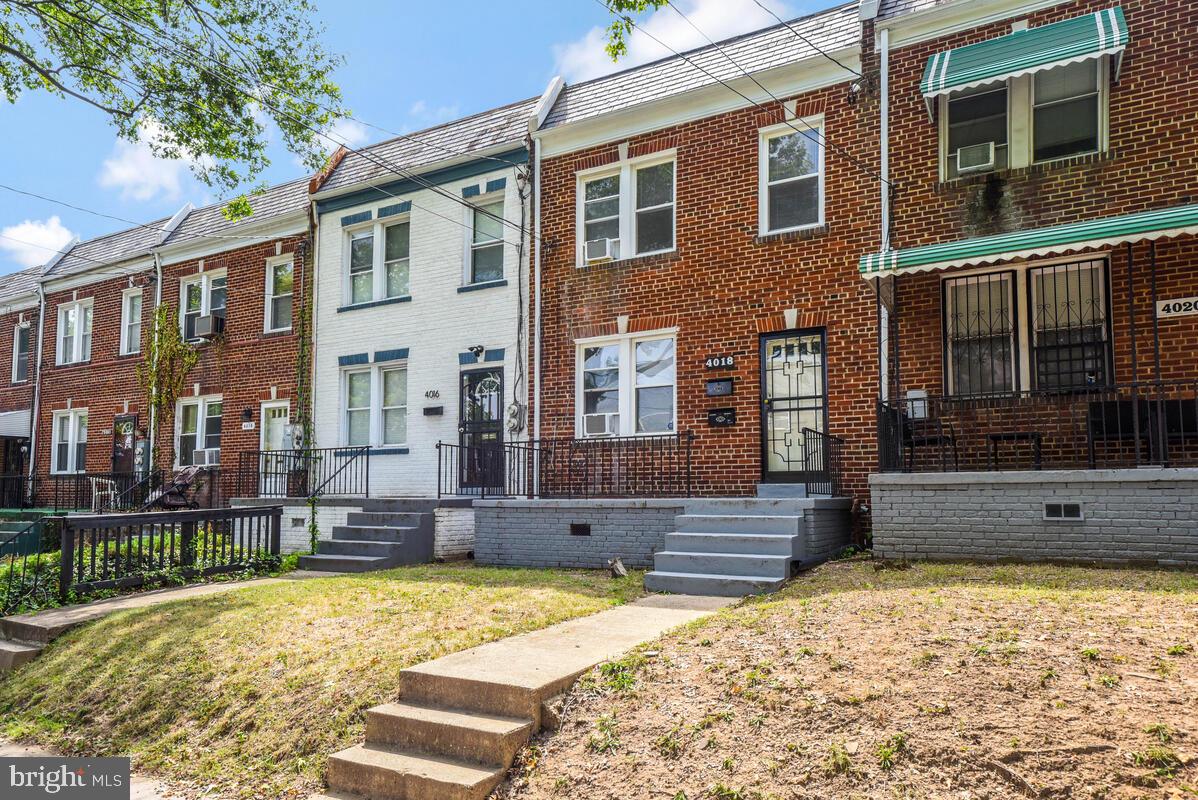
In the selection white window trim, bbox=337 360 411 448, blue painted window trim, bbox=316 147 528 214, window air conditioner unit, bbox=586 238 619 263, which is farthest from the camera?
white window trim, bbox=337 360 411 448

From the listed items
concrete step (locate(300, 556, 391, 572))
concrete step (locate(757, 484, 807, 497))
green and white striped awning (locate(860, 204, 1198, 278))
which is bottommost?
concrete step (locate(300, 556, 391, 572))

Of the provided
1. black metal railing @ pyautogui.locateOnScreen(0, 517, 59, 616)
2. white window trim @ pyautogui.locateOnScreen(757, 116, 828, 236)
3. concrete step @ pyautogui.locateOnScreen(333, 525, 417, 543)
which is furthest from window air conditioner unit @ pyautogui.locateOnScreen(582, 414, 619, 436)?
black metal railing @ pyautogui.locateOnScreen(0, 517, 59, 616)

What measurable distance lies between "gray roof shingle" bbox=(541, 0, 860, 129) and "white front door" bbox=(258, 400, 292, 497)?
7941 mm

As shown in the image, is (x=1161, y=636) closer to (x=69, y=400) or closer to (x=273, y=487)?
(x=273, y=487)

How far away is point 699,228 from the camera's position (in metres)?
12.9

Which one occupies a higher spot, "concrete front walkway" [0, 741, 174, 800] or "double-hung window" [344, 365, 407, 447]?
"double-hung window" [344, 365, 407, 447]

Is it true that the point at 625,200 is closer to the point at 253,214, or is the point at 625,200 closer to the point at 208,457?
the point at 253,214

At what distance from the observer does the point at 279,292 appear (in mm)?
18609

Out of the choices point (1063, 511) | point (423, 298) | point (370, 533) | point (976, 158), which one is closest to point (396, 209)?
point (423, 298)

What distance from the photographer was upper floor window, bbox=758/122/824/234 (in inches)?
479

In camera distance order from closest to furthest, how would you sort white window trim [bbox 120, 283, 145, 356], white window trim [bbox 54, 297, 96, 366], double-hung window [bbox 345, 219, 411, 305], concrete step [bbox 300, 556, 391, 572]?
concrete step [bbox 300, 556, 391, 572]
double-hung window [bbox 345, 219, 411, 305]
white window trim [bbox 120, 283, 145, 356]
white window trim [bbox 54, 297, 96, 366]

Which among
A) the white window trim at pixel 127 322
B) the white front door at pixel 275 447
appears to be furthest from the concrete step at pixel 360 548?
the white window trim at pixel 127 322

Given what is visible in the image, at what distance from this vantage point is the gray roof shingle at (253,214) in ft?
61.9

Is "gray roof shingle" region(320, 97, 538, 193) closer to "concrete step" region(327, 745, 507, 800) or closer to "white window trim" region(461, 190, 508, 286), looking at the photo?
"white window trim" region(461, 190, 508, 286)
